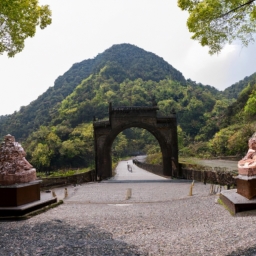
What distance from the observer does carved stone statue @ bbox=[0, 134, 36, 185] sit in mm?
8344

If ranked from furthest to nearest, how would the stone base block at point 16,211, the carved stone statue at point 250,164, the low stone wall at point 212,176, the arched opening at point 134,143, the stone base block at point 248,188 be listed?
1. the arched opening at point 134,143
2. the low stone wall at point 212,176
3. the stone base block at point 16,211
4. the carved stone statue at point 250,164
5. the stone base block at point 248,188

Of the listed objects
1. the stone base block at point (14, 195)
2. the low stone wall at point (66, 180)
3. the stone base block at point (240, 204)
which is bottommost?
the low stone wall at point (66, 180)

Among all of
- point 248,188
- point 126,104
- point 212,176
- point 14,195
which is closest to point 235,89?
point 126,104

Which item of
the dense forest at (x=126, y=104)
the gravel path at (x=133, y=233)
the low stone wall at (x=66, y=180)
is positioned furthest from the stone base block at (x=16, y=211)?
the dense forest at (x=126, y=104)

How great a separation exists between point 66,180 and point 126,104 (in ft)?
215

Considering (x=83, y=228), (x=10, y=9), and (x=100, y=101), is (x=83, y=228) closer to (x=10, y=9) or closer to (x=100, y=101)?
(x=10, y=9)

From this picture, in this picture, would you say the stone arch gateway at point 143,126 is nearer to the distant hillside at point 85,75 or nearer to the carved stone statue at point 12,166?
the carved stone statue at point 12,166

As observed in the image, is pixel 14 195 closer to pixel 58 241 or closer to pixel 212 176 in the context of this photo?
pixel 58 241

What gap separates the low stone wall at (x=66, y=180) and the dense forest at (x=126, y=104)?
731 centimetres

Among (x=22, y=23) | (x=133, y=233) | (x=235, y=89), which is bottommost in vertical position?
(x=133, y=233)

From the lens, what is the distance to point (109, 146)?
2278 cm

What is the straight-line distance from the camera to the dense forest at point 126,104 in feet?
154

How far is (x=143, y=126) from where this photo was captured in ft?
72.8

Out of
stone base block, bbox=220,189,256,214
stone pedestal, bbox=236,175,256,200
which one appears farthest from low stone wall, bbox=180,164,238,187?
stone base block, bbox=220,189,256,214
